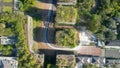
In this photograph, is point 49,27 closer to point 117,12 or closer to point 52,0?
point 52,0

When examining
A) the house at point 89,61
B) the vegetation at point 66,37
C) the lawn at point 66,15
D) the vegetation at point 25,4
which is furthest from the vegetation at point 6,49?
the house at point 89,61

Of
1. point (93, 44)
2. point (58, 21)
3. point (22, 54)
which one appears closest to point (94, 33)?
point (93, 44)

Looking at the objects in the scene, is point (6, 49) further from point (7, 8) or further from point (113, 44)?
point (113, 44)

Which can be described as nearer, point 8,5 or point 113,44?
point 8,5

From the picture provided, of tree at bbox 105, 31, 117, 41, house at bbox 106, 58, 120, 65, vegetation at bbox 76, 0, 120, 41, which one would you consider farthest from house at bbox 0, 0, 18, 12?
house at bbox 106, 58, 120, 65

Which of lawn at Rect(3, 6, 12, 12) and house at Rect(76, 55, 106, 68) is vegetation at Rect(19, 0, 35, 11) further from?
house at Rect(76, 55, 106, 68)

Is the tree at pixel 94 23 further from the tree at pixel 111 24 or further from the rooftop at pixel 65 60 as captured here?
the rooftop at pixel 65 60

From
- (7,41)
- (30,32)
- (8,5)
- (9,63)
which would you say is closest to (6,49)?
(7,41)
